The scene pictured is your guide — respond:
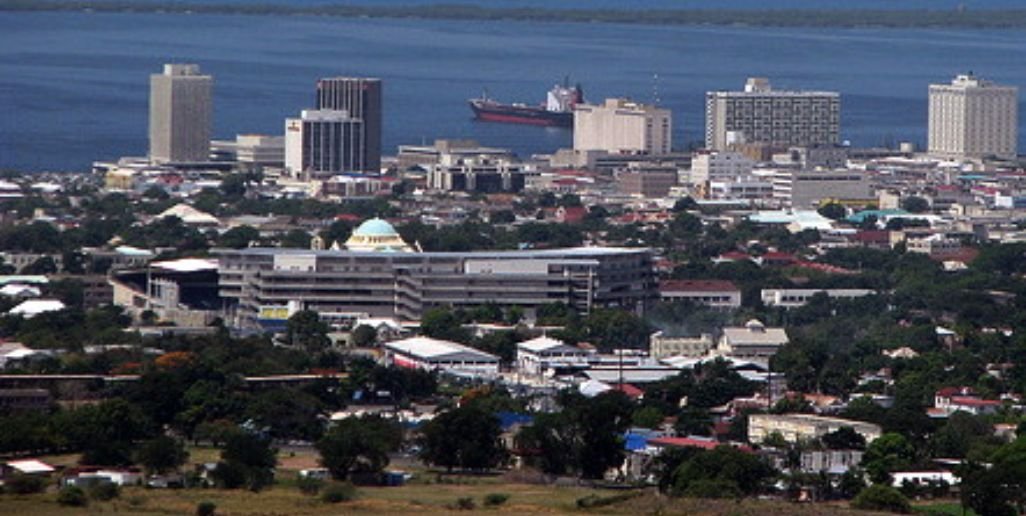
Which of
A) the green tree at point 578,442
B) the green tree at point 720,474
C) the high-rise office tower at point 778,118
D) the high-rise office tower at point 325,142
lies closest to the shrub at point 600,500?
the green tree at point 720,474

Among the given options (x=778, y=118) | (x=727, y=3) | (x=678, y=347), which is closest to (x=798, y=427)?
Result: (x=678, y=347)

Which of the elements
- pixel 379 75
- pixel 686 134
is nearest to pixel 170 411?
pixel 686 134

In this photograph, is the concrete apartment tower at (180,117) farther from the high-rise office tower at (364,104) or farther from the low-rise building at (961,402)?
the low-rise building at (961,402)

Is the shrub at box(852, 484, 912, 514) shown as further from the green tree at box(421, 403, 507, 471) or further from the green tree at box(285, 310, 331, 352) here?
the green tree at box(285, 310, 331, 352)

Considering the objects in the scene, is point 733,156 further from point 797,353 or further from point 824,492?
point 824,492

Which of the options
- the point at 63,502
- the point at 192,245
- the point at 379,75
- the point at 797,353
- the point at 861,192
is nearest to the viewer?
the point at 63,502

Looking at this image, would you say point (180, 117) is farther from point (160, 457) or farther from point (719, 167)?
point (160, 457)
